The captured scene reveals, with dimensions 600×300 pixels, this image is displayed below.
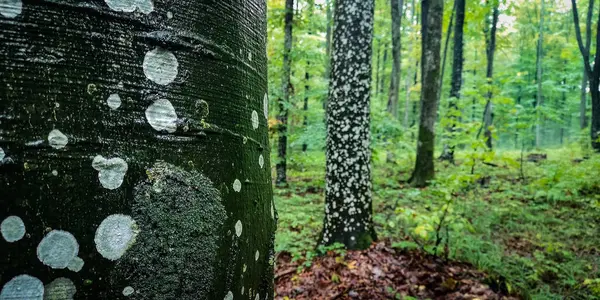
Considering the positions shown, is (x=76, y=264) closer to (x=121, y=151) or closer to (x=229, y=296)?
(x=121, y=151)

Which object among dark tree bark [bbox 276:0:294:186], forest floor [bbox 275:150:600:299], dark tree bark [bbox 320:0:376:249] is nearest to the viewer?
forest floor [bbox 275:150:600:299]

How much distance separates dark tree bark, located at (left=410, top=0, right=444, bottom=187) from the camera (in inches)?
318

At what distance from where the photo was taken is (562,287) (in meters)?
3.67

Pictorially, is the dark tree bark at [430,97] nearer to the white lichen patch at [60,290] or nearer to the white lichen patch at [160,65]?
the white lichen patch at [160,65]

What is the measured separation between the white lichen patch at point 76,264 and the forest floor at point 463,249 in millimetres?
3055

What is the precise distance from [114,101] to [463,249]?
186 inches

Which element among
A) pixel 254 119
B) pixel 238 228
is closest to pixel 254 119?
pixel 254 119

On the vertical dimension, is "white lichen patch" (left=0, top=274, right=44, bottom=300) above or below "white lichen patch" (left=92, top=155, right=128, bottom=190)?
below

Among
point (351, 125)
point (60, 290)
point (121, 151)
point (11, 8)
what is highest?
point (11, 8)

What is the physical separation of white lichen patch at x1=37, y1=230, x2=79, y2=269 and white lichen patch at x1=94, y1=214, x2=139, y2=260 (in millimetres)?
42

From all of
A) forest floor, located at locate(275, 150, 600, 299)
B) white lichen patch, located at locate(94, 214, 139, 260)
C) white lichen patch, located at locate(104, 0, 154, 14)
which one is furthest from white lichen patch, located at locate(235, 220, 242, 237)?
forest floor, located at locate(275, 150, 600, 299)

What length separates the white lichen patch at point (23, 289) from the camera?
53 centimetres

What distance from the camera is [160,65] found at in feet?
2.21

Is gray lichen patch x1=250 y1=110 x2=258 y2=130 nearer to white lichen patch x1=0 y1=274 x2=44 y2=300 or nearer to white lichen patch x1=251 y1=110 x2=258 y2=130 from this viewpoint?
white lichen patch x1=251 y1=110 x2=258 y2=130
